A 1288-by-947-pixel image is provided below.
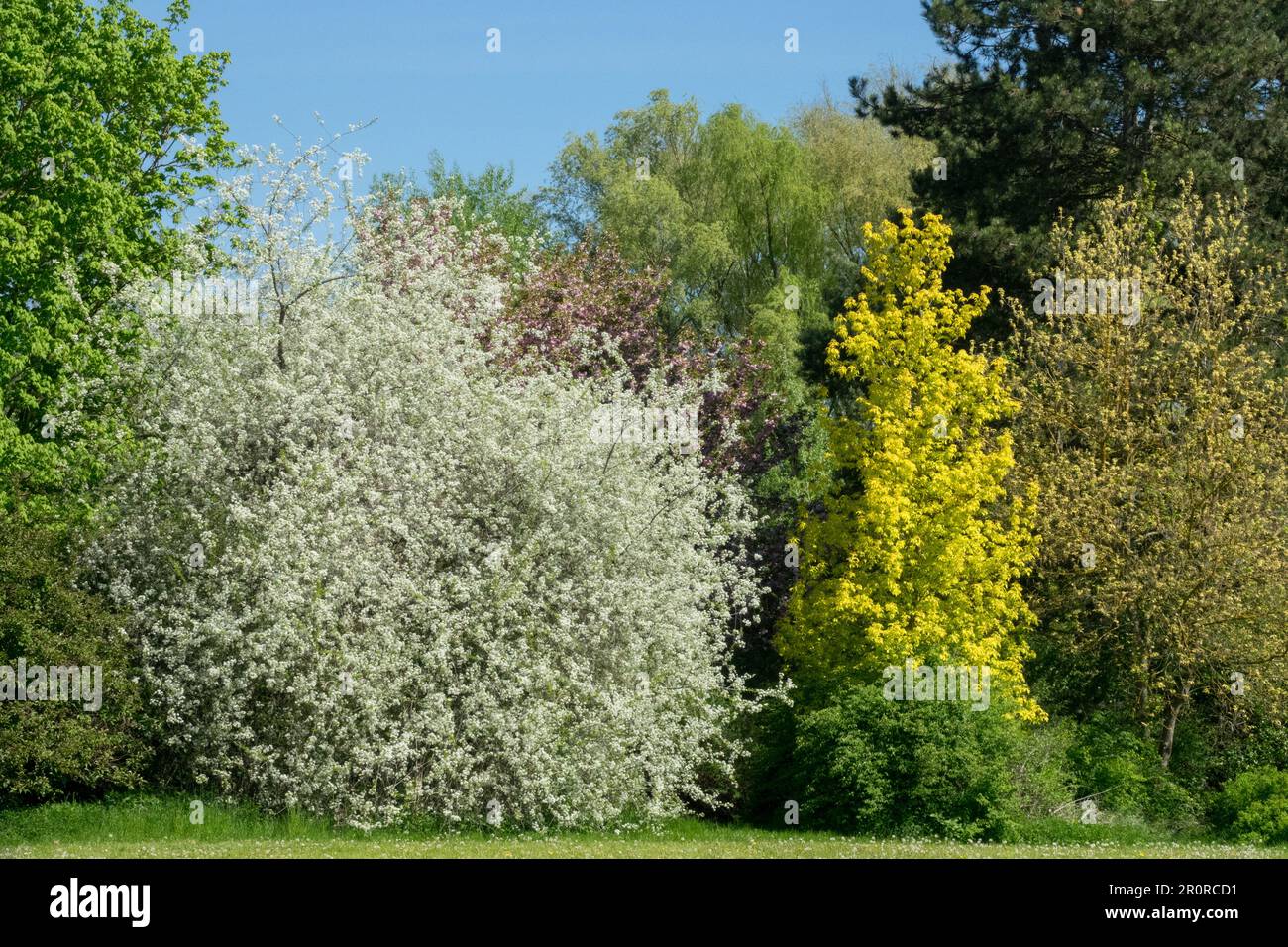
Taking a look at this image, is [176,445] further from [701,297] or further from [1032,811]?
[701,297]

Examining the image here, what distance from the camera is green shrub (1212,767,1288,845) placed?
55.0ft

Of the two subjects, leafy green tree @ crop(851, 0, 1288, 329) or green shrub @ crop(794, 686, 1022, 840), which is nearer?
green shrub @ crop(794, 686, 1022, 840)

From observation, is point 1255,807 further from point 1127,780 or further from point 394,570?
point 394,570

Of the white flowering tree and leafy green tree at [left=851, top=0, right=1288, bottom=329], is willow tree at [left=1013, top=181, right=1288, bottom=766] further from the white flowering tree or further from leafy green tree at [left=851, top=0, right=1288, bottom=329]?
the white flowering tree

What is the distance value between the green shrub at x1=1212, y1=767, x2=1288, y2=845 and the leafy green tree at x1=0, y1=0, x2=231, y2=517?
46.7 ft

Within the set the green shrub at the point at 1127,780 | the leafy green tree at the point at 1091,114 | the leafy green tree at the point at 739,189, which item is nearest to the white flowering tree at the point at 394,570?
the green shrub at the point at 1127,780

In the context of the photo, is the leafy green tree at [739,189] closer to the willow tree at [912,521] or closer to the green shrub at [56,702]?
the willow tree at [912,521]

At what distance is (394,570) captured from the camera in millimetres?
14312

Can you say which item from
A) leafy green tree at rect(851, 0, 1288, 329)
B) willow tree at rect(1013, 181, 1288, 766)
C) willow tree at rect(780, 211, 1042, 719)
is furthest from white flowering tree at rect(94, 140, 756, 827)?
leafy green tree at rect(851, 0, 1288, 329)

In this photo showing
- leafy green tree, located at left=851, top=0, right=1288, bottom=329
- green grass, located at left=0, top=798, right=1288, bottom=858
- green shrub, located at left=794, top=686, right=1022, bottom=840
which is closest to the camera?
green grass, located at left=0, top=798, right=1288, bottom=858

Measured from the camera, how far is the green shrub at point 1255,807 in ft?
55.0

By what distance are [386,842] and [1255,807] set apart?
1071 centimetres

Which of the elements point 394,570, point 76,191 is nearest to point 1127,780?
point 394,570

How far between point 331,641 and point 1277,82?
19491mm
